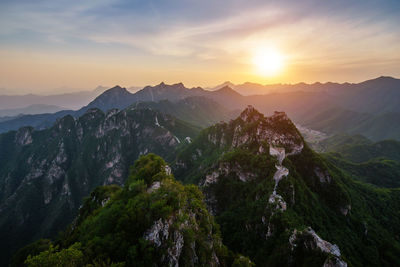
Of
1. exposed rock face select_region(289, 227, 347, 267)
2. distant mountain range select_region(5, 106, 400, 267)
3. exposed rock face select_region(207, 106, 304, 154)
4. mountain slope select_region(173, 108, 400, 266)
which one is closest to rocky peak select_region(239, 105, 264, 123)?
distant mountain range select_region(5, 106, 400, 267)

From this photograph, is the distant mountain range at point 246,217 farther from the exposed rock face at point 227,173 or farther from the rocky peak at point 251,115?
the rocky peak at point 251,115

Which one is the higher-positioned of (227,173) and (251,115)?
(251,115)

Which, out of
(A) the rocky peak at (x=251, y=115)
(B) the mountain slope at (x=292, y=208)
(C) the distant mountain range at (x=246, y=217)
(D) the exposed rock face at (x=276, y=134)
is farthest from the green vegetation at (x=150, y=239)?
(A) the rocky peak at (x=251, y=115)

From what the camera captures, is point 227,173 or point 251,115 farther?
point 251,115

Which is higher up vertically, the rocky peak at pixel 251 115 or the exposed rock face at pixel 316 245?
the rocky peak at pixel 251 115

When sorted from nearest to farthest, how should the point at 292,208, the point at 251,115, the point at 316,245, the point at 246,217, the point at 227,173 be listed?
the point at 316,245 < the point at 292,208 < the point at 246,217 < the point at 227,173 < the point at 251,115

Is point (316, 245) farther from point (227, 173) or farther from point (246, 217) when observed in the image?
point (227, 173)

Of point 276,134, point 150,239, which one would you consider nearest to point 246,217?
point 276,134

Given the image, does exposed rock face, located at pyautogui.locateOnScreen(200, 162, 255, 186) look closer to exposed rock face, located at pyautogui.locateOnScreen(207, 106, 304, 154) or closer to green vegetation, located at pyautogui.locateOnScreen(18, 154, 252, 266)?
exposed rock face, located at pyautogui.locateOnScreen(207, 106, 304, 154)

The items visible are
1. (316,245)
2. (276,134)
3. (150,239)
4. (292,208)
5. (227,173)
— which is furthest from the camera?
(227,173)
